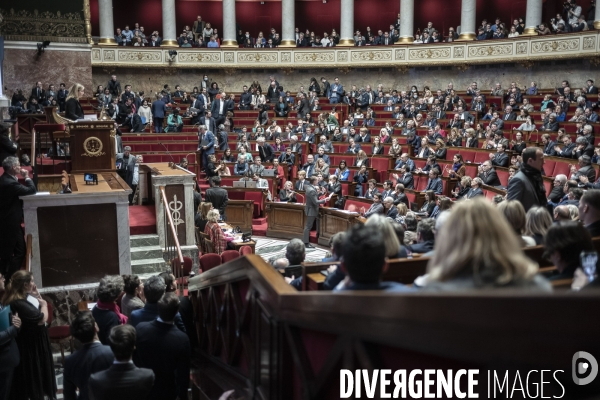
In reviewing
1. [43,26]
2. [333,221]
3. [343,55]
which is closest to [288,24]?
[343,55]

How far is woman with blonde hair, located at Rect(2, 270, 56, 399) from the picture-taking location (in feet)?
14.6

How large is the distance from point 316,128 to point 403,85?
6.11 meters

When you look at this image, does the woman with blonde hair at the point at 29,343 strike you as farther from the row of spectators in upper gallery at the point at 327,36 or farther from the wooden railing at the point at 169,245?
the row of spectators in upper gallery at the point at 327,36

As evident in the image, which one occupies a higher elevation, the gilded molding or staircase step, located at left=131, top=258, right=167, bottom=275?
the gilded molding

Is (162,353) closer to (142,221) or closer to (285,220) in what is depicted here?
(142,221)

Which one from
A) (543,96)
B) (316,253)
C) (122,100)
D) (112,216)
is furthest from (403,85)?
(112,216)

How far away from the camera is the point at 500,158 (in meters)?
12.1

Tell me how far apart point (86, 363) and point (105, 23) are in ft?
67.4

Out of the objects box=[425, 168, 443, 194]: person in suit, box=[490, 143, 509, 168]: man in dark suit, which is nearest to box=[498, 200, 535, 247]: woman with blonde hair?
box=[425, 168, 443, 194]: person in suit

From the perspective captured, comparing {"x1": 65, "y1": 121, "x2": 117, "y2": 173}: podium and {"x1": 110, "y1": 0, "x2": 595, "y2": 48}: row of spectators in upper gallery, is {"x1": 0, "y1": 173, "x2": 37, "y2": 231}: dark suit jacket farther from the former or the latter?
{"x1": 110, "y1": 0, "x2": 595, "y2": 48}: row of spectators in upper gallery

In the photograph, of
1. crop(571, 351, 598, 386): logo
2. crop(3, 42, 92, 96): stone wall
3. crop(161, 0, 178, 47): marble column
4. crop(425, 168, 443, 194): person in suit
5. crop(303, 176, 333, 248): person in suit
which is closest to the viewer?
crop(571, 351, 598, 386): logo

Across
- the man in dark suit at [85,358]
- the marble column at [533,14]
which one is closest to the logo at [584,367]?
the man in dark suit at [85,358]

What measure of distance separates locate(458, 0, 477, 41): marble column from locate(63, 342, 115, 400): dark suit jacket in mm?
19402

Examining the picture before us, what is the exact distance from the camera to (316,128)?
17469 mm
